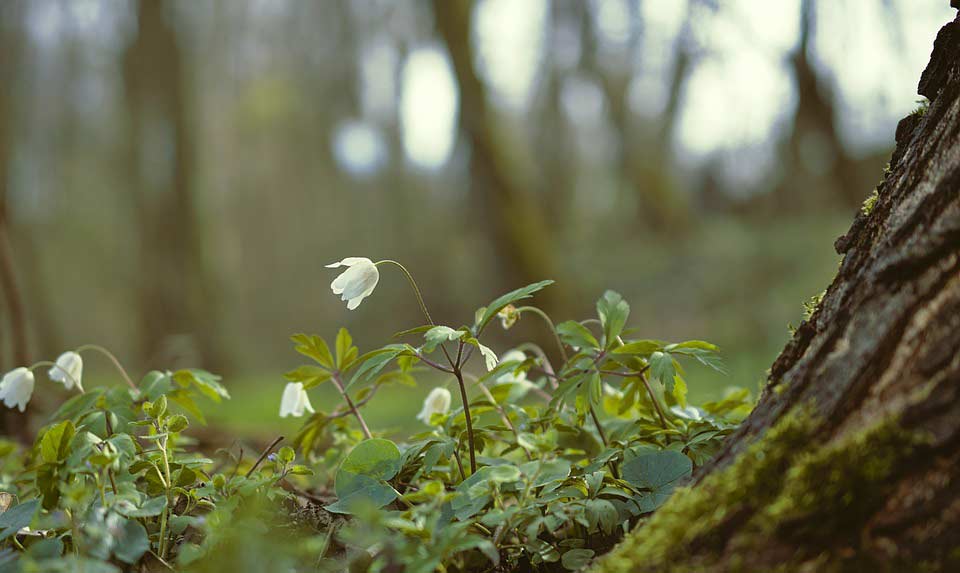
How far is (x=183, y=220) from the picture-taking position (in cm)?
896

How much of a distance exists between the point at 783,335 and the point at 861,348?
667 cm

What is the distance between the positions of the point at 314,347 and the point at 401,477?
13.0 inches

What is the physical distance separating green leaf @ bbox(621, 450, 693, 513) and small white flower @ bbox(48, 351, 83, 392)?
1.33 m

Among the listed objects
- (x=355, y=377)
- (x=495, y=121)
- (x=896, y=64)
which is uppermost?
(x=896, y=64)

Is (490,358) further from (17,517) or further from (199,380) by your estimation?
(17,517)

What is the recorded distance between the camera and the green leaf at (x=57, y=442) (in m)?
1.24

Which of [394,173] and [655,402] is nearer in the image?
[655,402]

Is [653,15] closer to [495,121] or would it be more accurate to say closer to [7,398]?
[495,121]

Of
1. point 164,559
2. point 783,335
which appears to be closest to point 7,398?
point 164,559

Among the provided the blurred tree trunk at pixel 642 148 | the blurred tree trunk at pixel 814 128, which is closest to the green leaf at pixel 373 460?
the blurred tree trunk at pixel 814 128

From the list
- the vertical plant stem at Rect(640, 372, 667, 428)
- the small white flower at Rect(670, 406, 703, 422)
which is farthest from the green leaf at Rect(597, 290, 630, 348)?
the small white flower at Rect(670, 406, 703, 422)

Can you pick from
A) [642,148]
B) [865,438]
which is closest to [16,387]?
[865,438]

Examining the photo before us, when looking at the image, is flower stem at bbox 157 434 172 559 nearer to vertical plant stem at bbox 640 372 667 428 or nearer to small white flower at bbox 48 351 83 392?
small white flower at bbox 48 351 83 392

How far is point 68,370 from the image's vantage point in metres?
1.72
